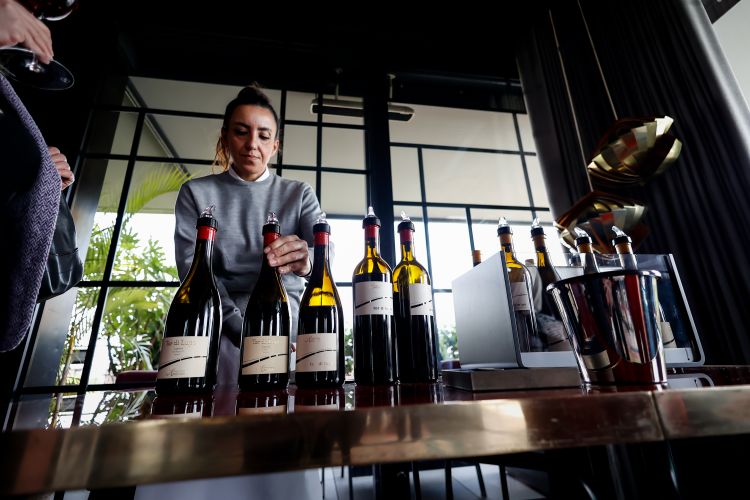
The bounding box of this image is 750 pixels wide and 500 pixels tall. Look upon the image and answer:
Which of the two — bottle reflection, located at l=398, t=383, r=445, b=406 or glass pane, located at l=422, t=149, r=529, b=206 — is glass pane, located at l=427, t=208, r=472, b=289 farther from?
bottle reflection, located at l=398, t=383, r=445, b=406

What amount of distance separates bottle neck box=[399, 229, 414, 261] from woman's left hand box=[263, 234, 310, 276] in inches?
7.3

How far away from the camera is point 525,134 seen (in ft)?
7.91

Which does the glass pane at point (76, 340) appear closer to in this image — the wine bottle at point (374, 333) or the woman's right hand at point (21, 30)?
the woman's right hand at point (21, 30)

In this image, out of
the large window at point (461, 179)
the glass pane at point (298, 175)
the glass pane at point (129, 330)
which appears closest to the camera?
the glass pane at point (298, 175)

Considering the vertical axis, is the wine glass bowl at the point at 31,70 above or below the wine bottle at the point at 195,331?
above

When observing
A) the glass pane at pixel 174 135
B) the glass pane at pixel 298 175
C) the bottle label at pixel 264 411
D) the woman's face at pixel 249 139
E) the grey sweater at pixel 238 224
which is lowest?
the bottle label at pixel 264 411

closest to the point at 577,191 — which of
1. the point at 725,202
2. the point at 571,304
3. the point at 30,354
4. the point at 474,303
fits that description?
the point at 725,202

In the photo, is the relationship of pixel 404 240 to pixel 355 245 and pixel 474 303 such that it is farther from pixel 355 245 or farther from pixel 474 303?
pixel 355 245

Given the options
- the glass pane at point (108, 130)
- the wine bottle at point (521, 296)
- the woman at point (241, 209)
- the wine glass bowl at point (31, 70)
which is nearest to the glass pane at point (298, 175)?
the woman at point (241, 209)

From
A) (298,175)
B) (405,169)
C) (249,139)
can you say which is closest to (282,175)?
(298,175)

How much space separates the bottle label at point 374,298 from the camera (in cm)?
56

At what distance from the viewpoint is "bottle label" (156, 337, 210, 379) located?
1.50 ft

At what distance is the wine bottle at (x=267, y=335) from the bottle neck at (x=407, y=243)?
0.76ft

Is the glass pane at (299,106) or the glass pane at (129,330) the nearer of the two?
the glass pane at (299,106)
